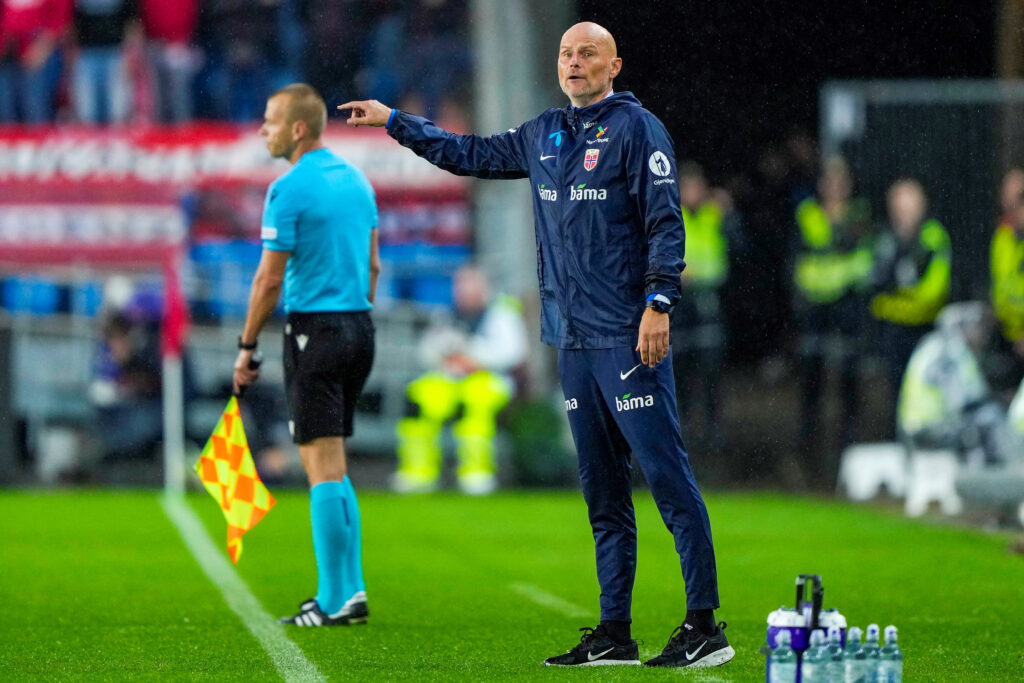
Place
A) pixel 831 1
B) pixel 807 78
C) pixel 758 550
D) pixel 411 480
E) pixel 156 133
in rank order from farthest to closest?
pixel 807 78
pixel 156 133
pixel 411 480
pixel 831 1
pixel 758 550

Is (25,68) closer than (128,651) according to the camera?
No

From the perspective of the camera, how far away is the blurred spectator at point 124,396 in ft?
51.6

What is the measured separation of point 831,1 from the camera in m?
12.0

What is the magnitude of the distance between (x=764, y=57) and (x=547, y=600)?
40.2ft

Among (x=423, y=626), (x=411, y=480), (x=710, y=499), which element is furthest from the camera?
(x=411, y=480)

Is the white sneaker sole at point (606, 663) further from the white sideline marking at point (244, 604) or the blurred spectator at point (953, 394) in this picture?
the blurred spectator at point (953, 394)

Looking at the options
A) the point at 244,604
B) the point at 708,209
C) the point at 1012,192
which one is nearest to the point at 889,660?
the point at 244,604

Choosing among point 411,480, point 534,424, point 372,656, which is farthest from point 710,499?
point 372,656

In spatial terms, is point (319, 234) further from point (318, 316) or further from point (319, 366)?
point (319, 366)

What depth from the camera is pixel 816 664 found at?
4.60 meters

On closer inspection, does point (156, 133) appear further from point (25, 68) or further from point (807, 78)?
point (807, 78)

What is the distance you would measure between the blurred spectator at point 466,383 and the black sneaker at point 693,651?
10.1 metres

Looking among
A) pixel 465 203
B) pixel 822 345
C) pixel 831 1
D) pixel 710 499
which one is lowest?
pixel 710 499

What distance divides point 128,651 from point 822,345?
10.2 meters
